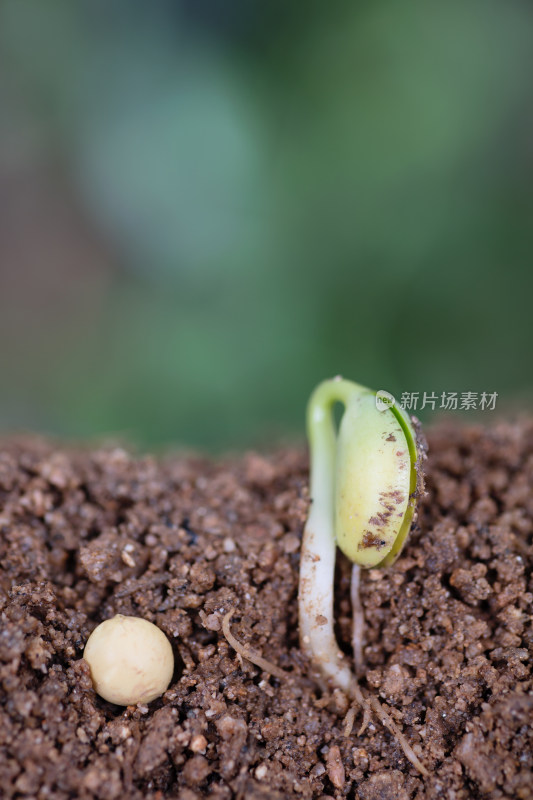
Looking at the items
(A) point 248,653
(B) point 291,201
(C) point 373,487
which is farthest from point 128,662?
(B) point 291,201

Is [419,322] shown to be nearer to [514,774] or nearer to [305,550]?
[305,550]

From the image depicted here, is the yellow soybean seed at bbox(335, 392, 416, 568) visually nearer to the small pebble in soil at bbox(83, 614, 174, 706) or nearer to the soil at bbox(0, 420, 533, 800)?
the soil at bbox(0, 420, 533, 800)

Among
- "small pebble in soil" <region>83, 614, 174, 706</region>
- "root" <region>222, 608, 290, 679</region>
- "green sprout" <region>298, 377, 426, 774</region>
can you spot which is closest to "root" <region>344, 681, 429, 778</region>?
"green sprout" <region>298, 377, 426, 774</region>

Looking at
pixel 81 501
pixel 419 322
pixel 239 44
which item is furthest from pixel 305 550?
pixel 239 44

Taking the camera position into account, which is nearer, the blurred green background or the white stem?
the white stem

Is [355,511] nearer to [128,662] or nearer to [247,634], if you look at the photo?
[247,634]

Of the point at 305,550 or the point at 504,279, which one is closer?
the point at 305,550
